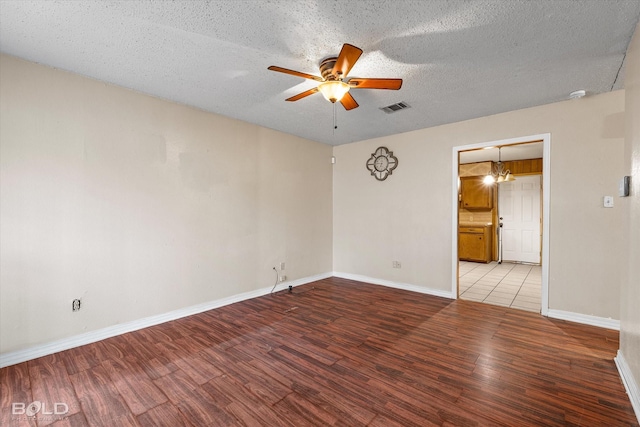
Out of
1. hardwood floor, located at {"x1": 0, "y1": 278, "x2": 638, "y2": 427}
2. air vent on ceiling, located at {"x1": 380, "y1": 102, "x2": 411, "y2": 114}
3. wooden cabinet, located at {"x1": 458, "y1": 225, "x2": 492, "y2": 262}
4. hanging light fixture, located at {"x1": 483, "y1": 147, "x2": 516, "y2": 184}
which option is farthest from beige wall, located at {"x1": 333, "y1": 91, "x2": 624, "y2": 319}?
wooden cabinet, located at {"x1": 458, "y1": 225, "x2": 492, "y2": 262}

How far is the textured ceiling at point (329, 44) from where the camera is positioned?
169cm

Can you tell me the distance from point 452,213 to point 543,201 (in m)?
1.01

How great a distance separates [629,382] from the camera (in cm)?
183

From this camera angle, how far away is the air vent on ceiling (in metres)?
3.21

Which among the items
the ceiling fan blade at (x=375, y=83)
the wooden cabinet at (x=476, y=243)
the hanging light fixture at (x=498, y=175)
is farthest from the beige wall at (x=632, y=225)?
the wooden cabinet at (x=476, y=243)

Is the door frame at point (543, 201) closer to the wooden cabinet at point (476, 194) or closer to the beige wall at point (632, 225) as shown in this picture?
the beige wall at point (632, 225)

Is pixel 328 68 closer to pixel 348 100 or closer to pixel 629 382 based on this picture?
pixel 348 100

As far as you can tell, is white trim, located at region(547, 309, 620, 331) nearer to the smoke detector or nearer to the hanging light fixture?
the smoke detector

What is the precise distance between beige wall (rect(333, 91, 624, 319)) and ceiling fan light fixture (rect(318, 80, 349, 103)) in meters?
2.37

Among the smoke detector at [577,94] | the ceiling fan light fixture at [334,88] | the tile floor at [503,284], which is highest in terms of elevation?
the smoke detector at [577,94]

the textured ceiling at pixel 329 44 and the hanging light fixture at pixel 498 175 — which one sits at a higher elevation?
the textured ceiling at pixel 329 44

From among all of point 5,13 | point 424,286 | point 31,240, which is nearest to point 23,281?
point 31,240

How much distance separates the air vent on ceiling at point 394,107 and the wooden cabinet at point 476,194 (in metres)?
4.33

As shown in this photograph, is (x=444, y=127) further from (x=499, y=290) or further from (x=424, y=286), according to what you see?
(x=499, y=290)
